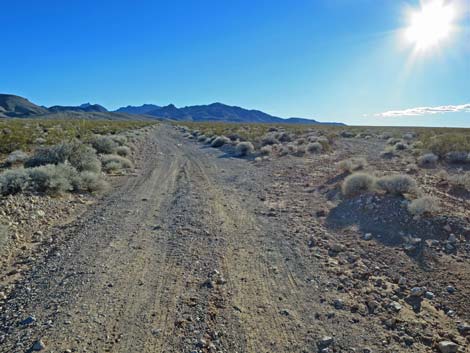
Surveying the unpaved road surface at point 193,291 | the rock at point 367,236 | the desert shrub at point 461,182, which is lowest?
the unpaved road surface at point 193,291

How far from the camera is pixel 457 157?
15812 mm

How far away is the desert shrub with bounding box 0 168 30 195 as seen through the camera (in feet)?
26.3

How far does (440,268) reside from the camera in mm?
5215

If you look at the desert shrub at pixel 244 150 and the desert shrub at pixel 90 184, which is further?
the desert shrub at pixel 244 150

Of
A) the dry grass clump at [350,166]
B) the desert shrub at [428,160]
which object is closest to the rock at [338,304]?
the dry grass clump at [350,166]

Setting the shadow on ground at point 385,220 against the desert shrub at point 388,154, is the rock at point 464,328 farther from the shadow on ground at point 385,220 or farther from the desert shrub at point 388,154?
the desert shrub at point 388,154

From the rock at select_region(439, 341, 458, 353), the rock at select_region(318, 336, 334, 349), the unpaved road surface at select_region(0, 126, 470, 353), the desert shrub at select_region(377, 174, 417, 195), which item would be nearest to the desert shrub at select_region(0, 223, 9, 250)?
the unpaved road surface at select_region(0, 126, 470, 353)

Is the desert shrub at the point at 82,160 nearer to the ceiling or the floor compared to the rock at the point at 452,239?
nearer to the ceiling

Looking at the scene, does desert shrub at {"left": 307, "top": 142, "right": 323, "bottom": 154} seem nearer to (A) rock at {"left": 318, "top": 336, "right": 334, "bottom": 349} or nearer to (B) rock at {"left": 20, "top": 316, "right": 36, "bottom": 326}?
(A) rock at {"left": 318, "top": 336, "right": 334, "bottom": 349}

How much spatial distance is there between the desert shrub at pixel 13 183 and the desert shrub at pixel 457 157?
18.7 meters

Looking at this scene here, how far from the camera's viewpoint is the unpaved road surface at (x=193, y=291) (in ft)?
11.7

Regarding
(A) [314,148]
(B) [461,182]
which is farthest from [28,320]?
(A) [314,148]

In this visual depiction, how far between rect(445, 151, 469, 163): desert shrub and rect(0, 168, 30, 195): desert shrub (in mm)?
18671

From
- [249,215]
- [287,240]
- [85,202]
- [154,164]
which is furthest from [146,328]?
[154,164]
